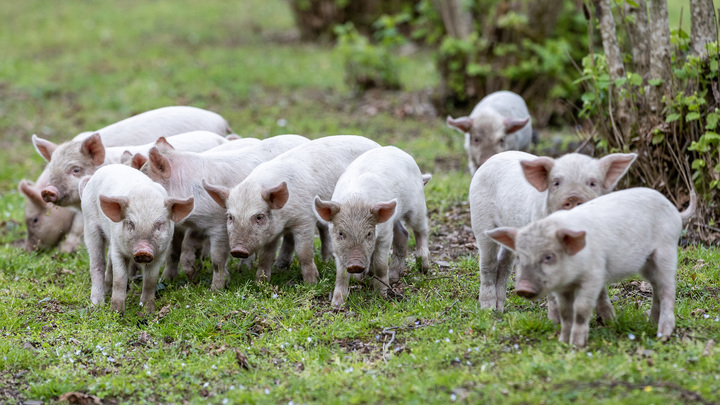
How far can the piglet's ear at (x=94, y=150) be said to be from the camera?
7.69m

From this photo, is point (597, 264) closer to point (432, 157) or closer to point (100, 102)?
point (432, 157)

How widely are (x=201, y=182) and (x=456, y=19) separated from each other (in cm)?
796

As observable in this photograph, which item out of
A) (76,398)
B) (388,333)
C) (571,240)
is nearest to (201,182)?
(388,333)

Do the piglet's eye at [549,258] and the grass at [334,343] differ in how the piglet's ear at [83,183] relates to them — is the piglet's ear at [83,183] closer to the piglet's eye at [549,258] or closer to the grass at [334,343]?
the grass at [334,343]

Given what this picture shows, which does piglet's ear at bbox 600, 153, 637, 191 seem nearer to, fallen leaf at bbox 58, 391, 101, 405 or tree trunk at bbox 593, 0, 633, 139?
tree trunk at bbox 593, 0, 633, 139

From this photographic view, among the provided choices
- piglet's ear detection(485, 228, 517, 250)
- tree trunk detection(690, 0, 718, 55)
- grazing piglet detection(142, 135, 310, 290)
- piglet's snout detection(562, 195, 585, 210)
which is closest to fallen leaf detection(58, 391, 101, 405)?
grazing piglet detection(142, 135, 310, 290)

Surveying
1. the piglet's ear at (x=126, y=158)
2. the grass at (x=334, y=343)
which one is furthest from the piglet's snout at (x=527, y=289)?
the piglet's ear at (x=126, y=158)

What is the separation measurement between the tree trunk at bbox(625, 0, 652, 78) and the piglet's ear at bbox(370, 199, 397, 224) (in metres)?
3.42

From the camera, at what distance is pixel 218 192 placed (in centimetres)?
657

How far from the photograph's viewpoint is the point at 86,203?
6.85 meters

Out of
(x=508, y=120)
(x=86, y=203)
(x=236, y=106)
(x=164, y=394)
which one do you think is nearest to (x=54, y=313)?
(x=86, y=203)

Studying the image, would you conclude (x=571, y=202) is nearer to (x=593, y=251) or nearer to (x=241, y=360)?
(x=593, y=251)

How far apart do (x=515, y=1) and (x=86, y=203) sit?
28.7 feet

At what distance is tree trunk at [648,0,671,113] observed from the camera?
7566mm
